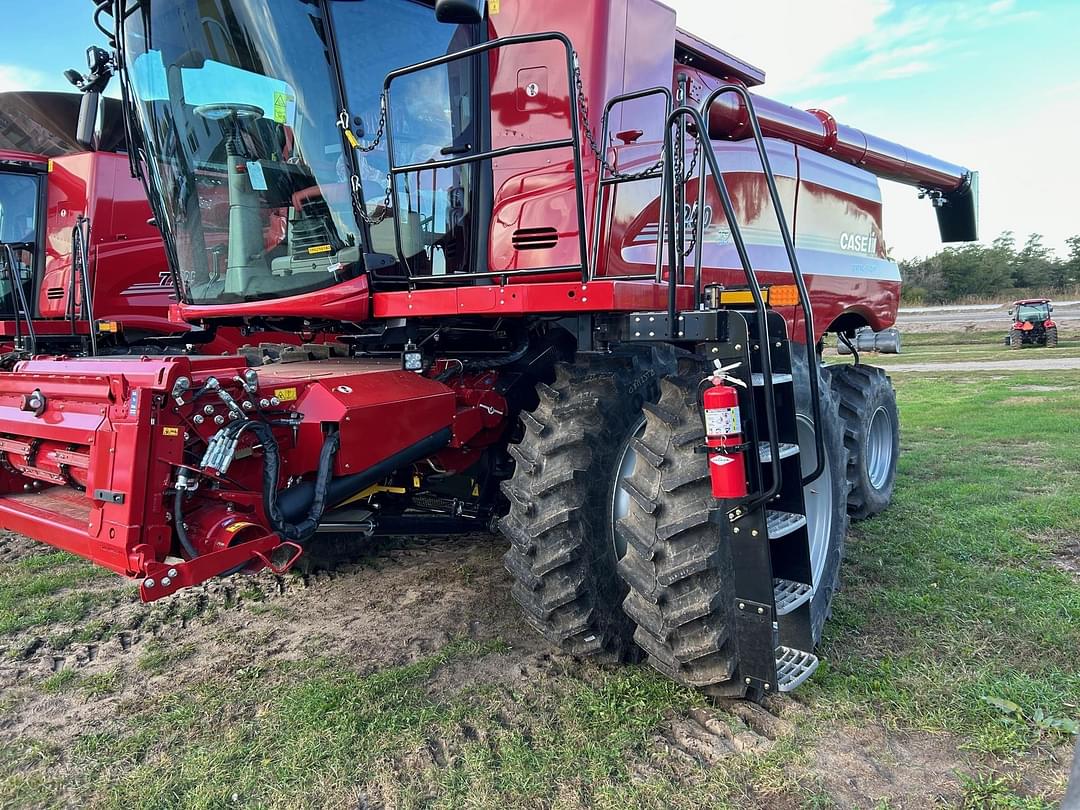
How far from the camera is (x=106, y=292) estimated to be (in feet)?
23.5

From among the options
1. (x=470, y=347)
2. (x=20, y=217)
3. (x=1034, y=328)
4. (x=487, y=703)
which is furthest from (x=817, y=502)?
(x=1034, y=328)

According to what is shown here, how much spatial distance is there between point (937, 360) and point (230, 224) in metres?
21.1

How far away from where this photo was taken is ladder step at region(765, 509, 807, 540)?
8.88ft

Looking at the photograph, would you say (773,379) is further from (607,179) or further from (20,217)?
(20,217)

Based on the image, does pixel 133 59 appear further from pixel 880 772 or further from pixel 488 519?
pixel 880 772

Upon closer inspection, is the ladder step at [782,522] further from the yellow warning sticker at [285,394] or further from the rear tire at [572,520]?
the yellow warning sticker at [285,394]

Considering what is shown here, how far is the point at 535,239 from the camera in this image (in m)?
3.40

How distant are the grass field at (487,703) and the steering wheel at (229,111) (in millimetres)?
2431

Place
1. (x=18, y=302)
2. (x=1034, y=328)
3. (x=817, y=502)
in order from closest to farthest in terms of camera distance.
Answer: (x=817, y=502) < (x=18, y=302) < (x=1034, y=328)

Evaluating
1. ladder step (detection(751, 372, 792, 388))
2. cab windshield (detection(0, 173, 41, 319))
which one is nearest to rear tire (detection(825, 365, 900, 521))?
ladder step (detection(751, 372, 792, 388))

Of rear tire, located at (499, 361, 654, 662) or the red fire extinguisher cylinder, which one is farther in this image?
rear tire, located at (499, 361, 654, 662)

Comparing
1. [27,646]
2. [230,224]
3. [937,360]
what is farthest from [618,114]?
[937,360]

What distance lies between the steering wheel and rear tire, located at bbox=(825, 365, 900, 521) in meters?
3.65

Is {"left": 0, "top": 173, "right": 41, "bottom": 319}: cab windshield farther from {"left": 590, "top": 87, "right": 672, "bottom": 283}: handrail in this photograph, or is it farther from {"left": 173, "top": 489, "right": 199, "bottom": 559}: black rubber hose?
{"left": 590, "top": 87, "right": 672, "bottom": 283}: handrail
